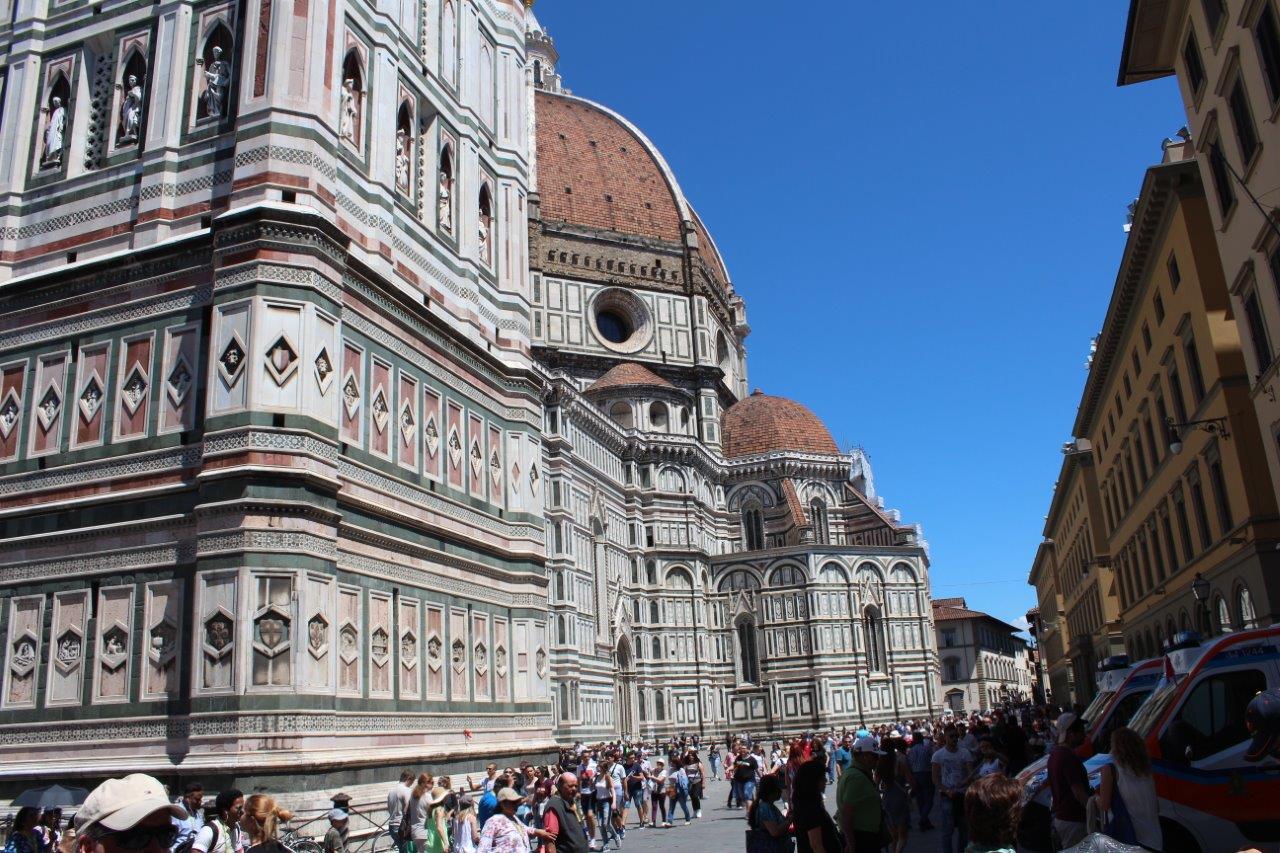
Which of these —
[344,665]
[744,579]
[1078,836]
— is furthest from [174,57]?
[744,579]

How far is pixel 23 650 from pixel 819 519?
6629cm

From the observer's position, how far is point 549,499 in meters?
54.2

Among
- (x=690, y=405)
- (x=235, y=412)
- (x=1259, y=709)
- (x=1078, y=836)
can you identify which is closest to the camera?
(x=1259, y=709)

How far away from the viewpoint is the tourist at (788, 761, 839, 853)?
7.80 m

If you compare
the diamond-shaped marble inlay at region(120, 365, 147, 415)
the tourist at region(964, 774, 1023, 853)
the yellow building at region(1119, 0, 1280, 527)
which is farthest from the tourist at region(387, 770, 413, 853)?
the yellow building at region(1119, 0, 1280, 527)

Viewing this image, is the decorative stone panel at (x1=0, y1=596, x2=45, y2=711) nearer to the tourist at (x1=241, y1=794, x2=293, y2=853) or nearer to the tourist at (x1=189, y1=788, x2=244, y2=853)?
the tourist at (x1=189, y1=788, x2=244, y2=853)

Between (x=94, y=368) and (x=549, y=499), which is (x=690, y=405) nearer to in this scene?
(x=549, y=499)

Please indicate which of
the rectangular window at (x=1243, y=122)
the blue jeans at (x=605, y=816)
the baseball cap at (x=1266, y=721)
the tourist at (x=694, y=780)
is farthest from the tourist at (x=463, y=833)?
the rectangular window at (x=1243, y=122)

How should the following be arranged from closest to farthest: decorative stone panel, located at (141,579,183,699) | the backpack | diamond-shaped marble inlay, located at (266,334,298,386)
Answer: the backpack → decorative stone panel, located at (141,579,183,699) → diamond-shaped marble inlay, located at (266,334,298,386)

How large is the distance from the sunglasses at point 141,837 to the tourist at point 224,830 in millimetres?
5523

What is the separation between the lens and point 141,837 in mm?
3906

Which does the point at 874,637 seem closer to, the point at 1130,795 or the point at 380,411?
the point at 380,411

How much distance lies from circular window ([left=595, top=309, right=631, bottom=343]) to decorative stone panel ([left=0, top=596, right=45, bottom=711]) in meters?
63.4

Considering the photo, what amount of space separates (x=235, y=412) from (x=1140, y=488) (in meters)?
28.5
